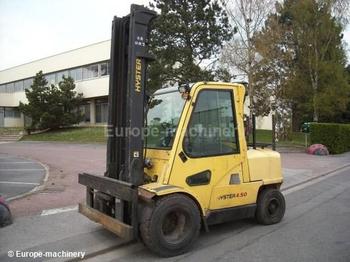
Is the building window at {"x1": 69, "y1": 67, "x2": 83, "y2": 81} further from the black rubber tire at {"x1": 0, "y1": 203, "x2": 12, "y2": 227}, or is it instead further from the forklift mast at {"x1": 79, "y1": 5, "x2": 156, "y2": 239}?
the forklift mast at {"x1": 79, "y1": 5, "x2": 156, "y2": 239}

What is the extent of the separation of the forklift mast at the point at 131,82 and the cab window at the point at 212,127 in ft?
2.54

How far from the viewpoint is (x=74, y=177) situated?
1377 cm

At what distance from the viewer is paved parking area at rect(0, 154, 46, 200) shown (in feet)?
36.0

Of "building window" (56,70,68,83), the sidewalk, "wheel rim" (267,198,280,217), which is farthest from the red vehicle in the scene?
"building window" (56,70,68,83)

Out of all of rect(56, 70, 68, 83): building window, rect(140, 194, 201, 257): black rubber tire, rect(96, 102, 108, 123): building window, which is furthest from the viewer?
rect(56, 70, 68, 83): building window

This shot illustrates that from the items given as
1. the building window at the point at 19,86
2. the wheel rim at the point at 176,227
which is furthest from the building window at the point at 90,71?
the wheel rim at the point at 176,227

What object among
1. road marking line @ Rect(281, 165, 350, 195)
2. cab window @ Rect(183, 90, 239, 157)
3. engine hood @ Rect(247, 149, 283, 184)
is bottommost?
road marking line @ Rect(281, 165, 350, 195)

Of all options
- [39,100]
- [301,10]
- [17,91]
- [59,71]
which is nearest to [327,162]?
[301,10]

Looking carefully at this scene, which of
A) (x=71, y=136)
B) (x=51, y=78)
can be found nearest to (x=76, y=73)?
(x=51, y=78)

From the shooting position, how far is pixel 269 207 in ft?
25.9

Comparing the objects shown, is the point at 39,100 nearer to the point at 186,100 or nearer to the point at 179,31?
the point at 179,31

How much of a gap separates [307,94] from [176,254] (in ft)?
93.6

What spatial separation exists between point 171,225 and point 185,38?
2227 centimetres

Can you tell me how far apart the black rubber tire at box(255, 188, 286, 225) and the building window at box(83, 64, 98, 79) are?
37.8 meters
